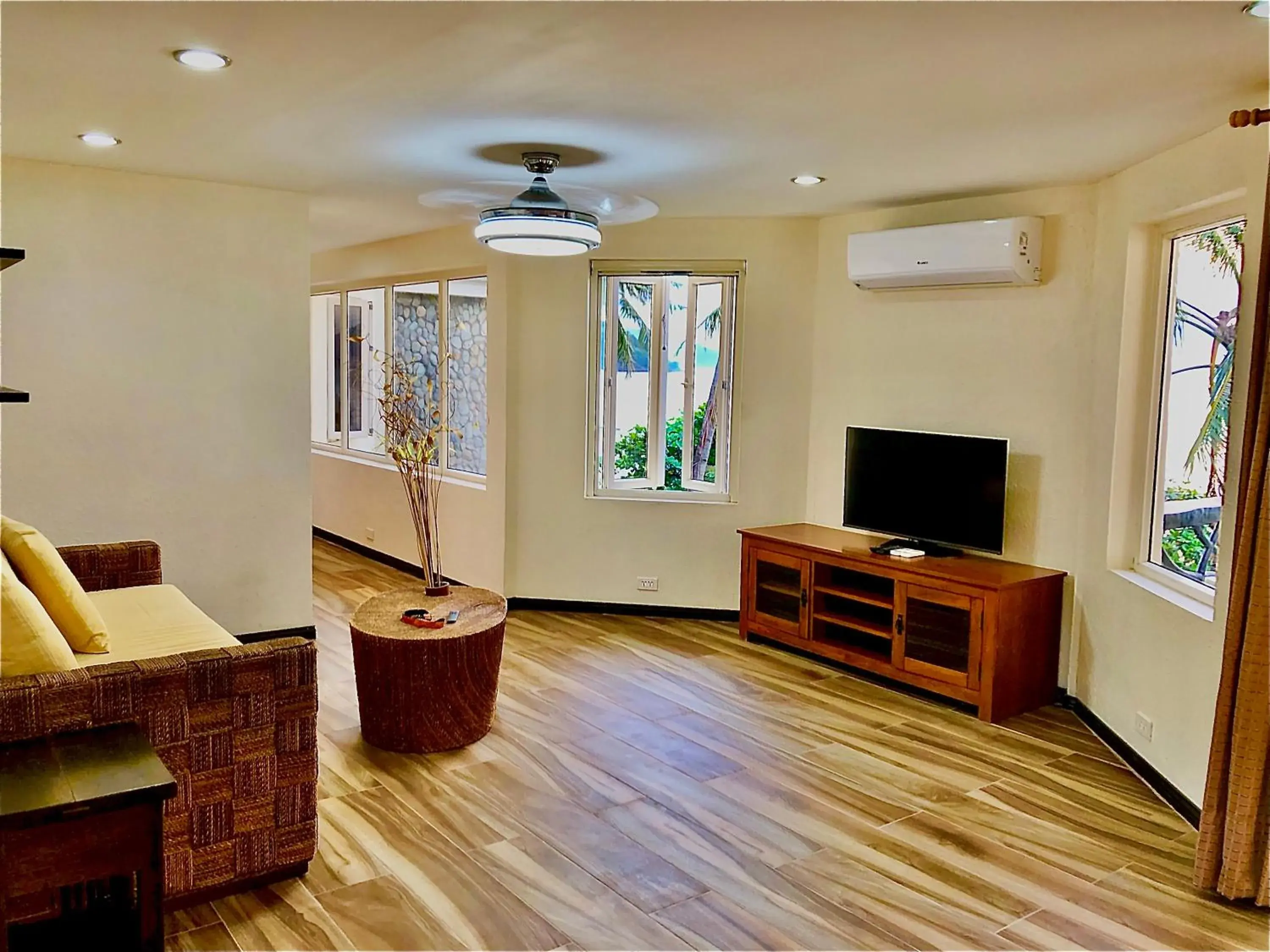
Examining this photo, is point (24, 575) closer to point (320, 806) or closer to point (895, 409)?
point (320, 806)

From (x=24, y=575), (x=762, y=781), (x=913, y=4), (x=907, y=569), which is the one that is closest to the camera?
(x=913, y=4)

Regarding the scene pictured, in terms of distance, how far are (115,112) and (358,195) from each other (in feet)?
5.42

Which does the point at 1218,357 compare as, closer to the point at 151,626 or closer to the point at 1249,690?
the point at 1249,690

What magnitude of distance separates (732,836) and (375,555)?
4864mm

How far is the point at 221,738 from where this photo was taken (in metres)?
2.61

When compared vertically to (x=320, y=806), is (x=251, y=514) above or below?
above

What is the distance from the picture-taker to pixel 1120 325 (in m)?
4.05

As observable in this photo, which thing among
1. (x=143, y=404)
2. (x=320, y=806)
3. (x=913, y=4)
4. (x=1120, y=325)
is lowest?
(x=320, y=806)

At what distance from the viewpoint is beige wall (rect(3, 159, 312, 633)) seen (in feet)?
14.2

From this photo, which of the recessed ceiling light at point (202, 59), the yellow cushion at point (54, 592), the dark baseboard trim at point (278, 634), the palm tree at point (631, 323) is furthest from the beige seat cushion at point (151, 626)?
the palm tree at point (631, 323)

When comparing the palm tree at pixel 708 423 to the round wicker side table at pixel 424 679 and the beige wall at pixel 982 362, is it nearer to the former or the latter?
the beige wall at pixel 982 362

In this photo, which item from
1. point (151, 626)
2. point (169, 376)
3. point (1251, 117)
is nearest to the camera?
point (1251, 117)

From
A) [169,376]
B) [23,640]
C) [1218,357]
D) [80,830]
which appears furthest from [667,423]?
[80,830]

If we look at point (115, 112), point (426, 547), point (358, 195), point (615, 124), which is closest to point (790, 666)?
point (426, 547)
